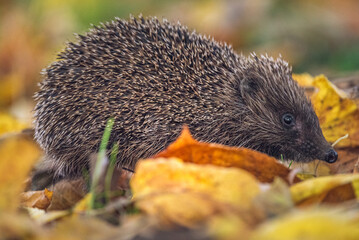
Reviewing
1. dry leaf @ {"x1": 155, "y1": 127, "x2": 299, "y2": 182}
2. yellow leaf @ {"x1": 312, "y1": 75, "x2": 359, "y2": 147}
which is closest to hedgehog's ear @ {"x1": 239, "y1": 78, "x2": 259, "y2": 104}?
yellow leaf @ {"x1": 312, "y1": 75, "x2": 359, "y2": 147}

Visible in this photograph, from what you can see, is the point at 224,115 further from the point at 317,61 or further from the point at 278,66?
the point at 317,61

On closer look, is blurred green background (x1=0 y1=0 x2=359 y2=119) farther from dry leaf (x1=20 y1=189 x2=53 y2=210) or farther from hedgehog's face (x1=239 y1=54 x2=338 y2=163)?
dry leaf (x1=20 y1=189 x2=53 y2=210)

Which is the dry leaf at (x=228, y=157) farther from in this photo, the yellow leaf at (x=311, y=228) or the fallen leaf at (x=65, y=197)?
the yellow leaf at (x=311, y=228)

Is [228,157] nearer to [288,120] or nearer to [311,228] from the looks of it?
[311,228]

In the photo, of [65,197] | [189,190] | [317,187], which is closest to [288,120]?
[317,187]

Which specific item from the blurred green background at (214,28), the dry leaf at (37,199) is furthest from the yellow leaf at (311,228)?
the blurred green background at (214,28)

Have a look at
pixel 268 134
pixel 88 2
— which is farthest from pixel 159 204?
pixel 88 2
